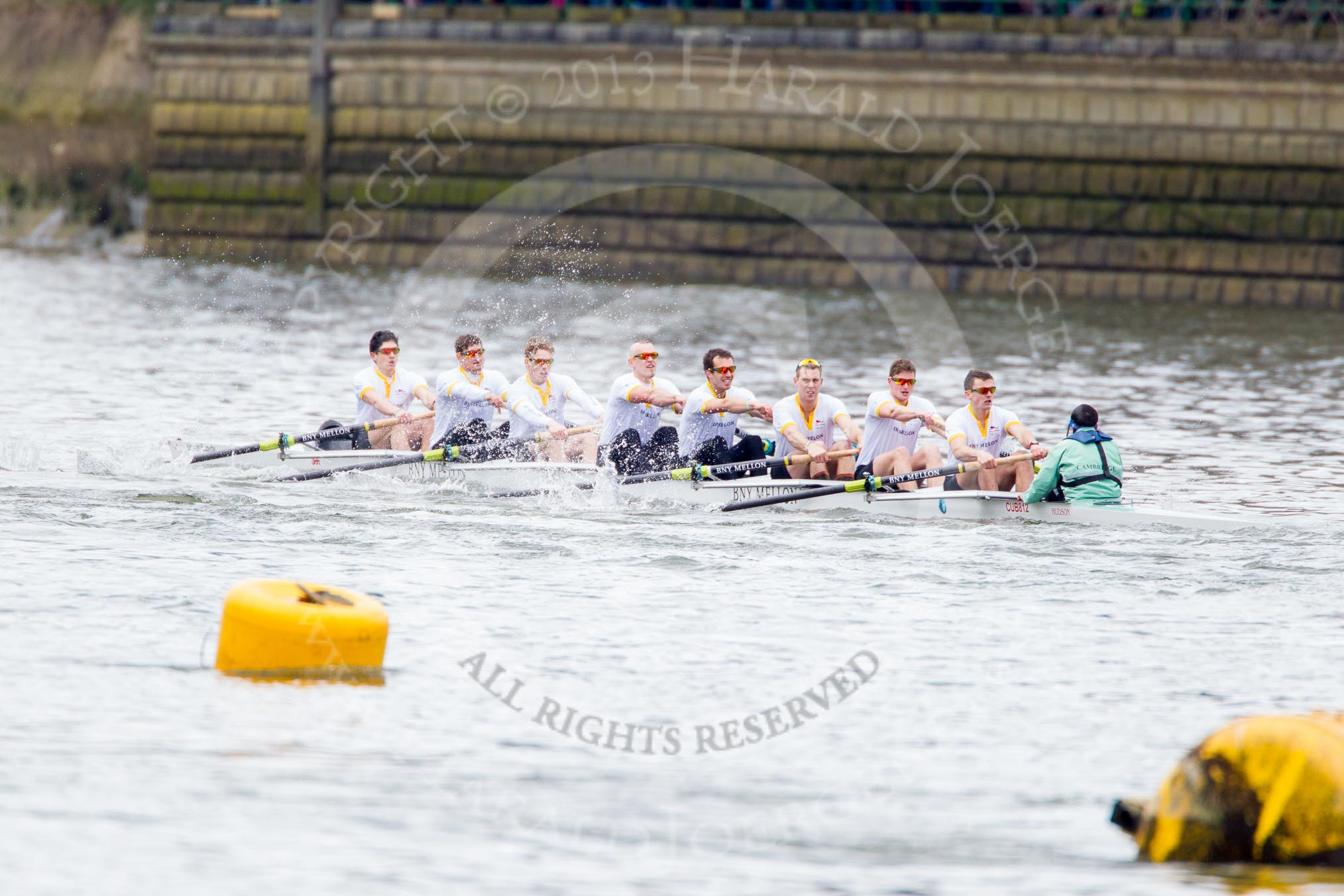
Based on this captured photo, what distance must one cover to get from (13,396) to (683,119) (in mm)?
17217

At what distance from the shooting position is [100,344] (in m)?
30.1

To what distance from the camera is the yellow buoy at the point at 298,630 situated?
1095 cm

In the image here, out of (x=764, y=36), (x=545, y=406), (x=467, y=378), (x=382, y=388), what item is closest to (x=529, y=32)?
(x=764, y=36)

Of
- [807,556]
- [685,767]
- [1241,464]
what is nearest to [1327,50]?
[1241,464]

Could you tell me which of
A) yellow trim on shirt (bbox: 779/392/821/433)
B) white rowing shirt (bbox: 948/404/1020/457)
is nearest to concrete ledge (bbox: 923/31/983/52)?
yellow trim on shirt (bbox: 779/392/821/433)

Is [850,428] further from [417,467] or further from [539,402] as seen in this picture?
[417,467]

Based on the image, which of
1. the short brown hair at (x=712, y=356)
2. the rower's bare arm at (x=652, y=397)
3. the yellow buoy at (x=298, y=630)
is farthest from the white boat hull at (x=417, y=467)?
the yellow buoy at (x=298, y=630)

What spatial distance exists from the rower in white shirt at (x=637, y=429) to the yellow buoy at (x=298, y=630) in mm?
6816

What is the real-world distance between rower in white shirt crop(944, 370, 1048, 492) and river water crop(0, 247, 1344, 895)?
80 cm

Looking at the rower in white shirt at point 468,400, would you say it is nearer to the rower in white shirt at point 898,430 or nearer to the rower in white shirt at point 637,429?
the rower in white shirt at point 637,429

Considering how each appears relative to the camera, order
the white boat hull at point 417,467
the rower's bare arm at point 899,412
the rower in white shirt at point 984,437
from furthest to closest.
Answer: the white boat hull at point 417,467 → the rower's bare arm at point 899,412 → the rower in white shirt at point 984,437

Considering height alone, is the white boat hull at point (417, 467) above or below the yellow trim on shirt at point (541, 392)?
below

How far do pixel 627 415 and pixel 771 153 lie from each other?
21.0m

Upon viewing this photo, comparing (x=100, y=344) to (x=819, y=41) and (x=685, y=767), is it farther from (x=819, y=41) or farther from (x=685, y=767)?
(x=685, y=767)
